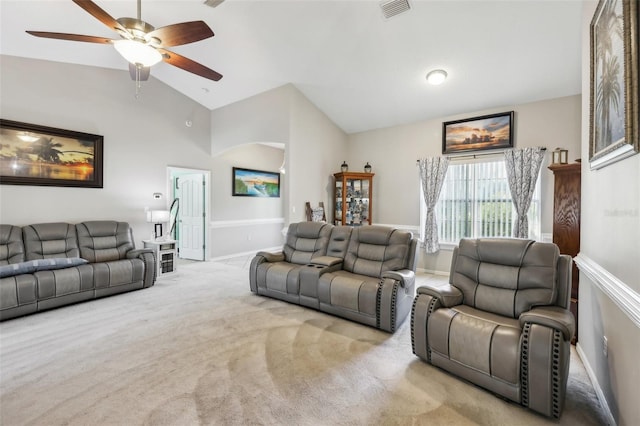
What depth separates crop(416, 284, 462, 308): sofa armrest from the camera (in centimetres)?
227

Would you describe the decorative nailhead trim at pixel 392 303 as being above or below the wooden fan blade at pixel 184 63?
below

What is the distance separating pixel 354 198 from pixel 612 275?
15.0ft

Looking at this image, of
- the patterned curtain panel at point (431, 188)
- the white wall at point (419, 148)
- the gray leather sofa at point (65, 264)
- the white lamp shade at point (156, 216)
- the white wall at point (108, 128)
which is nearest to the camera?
the gray leather sofa at point (65, 264)

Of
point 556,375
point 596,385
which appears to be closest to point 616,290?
point 556,375

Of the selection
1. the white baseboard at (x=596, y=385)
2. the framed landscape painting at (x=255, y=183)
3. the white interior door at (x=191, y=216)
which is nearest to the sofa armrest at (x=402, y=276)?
the white baseboard at (x=596, y=385)

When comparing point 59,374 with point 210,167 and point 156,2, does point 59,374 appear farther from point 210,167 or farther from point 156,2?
point 210,167

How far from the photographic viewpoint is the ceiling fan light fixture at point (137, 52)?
2441 millimetres

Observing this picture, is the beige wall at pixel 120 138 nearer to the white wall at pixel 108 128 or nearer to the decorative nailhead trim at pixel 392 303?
the white wall at pixel 108 128

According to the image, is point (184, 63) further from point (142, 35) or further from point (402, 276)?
point (402, 276)

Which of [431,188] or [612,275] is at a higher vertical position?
[431,188]

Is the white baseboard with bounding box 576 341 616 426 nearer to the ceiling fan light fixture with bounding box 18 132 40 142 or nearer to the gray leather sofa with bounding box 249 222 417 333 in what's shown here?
the gray leather sofa with bounding box 249 222 417 333

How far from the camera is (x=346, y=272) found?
3.49 meters

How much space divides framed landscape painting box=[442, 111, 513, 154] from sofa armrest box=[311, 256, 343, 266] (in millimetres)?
3147

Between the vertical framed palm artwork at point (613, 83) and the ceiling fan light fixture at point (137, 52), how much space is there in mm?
3241
